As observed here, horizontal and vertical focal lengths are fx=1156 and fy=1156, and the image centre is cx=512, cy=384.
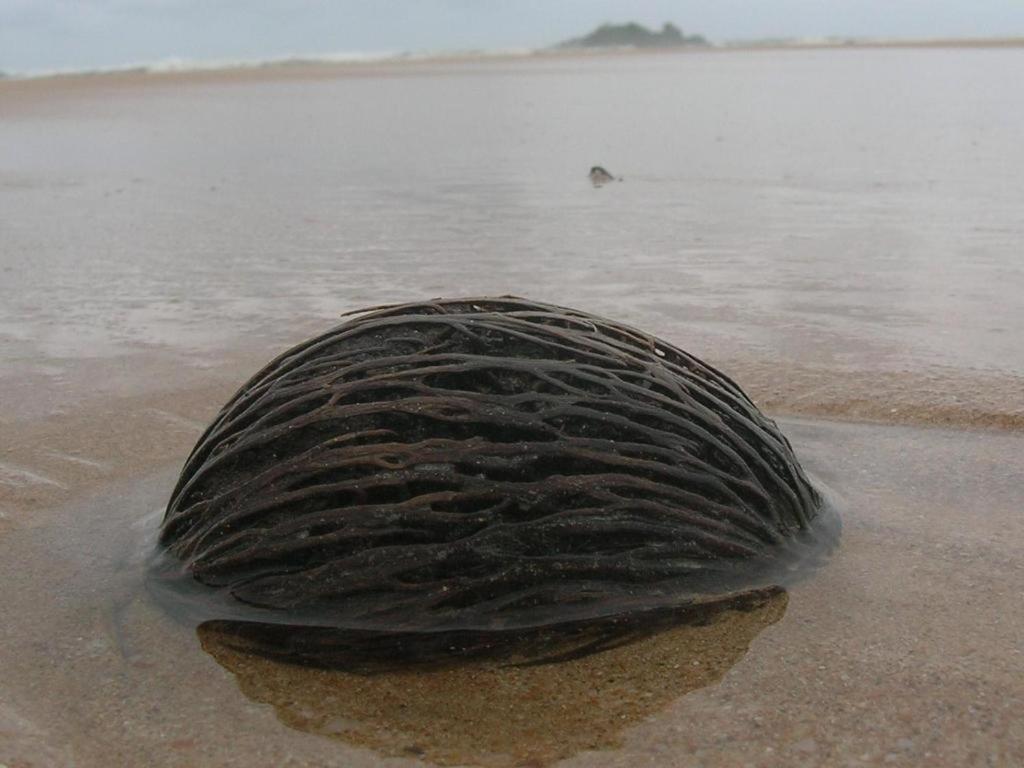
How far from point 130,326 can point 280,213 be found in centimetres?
446

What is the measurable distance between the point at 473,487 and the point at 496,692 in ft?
1.53

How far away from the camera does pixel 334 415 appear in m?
2.80

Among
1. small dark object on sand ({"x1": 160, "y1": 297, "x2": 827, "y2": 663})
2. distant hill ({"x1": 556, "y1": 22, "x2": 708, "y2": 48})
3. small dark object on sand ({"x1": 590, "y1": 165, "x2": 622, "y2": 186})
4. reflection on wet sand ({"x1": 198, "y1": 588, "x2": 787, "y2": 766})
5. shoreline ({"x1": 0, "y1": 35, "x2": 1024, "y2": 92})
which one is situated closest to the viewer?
reflection on wet sand ({"x1": 198, "y1": 588, "x2": 787, "y2": 766})

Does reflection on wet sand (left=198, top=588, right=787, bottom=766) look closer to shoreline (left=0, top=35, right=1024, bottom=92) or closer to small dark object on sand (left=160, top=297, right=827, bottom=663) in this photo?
small dark object on sand (left=160, top=297, right=827, bottom=663)

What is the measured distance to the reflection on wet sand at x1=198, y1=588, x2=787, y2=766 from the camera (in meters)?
2.39

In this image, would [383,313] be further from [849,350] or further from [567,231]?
[567,231]

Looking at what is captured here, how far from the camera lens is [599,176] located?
1218 centimetres

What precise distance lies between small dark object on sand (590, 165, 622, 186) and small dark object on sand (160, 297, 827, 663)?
30.3ft

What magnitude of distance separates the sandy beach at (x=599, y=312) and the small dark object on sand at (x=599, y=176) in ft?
0.70

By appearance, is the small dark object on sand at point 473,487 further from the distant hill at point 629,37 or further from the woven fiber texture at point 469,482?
the distant hill at point 629,37

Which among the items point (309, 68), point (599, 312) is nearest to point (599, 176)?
point (599, 312)

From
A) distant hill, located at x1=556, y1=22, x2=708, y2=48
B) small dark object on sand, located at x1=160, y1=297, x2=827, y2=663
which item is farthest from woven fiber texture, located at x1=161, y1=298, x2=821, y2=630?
distant hill, located at x1=556, y1=22, x2=708, y2=48

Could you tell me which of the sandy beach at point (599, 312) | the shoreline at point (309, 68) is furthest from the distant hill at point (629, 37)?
the sandy beach at point (599, 312)

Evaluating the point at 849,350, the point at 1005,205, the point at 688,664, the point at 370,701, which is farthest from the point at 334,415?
the point at 1005,205
